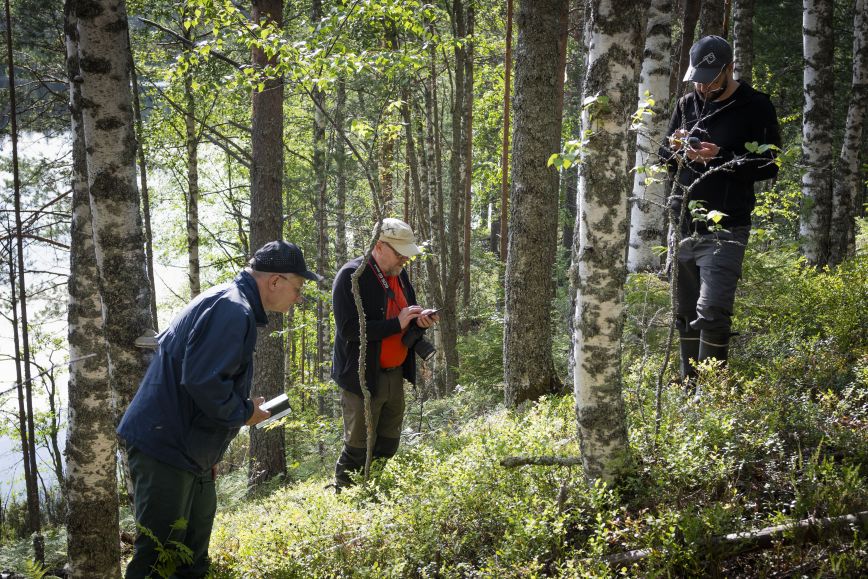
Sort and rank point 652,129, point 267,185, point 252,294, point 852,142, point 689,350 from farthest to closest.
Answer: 1. point 852,142
2. point 267,185
3. point 652,129
4. point 689,350
5. point 252,294

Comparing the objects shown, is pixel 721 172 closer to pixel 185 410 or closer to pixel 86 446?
pixel 185 410

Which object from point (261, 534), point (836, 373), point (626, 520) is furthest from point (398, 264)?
point (836, 373)

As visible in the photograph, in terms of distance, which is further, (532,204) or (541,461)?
→ (532,204)

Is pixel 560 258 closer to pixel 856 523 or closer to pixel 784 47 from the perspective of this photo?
pixel 784 47

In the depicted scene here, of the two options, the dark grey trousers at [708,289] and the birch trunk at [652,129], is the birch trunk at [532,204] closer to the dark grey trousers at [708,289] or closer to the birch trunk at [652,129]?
the dark grey trousers at [708,289]

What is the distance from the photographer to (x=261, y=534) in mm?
4254

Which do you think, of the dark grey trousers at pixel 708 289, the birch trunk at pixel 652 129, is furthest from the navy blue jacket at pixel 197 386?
the birch trunk at pixel 652 129

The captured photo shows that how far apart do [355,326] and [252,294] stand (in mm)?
1345

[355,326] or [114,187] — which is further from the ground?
[114,187]

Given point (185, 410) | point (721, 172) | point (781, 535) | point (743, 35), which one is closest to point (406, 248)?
point (185, 410)

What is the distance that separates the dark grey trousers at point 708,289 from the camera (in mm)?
4734

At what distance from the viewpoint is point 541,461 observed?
405 centimetres

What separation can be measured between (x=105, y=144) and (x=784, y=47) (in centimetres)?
2048

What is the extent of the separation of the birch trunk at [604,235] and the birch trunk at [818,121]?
25.2ft
